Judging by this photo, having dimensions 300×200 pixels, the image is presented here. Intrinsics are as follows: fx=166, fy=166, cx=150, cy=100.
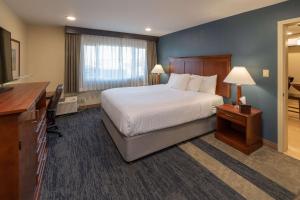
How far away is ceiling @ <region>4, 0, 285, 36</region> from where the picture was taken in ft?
8.99

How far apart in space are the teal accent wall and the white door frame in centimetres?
7

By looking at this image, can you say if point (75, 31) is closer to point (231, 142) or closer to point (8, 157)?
point (8, 157)

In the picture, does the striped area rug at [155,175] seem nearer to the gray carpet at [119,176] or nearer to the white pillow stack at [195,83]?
the gray carpet at [119,176]

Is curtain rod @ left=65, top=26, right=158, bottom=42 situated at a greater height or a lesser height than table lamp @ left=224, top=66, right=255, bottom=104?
greater

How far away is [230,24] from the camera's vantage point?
3379 mm

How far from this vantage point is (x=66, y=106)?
14.7 ft

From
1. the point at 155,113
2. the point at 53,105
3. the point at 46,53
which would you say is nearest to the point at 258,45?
the point at 155,113

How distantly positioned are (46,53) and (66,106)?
1536 mm

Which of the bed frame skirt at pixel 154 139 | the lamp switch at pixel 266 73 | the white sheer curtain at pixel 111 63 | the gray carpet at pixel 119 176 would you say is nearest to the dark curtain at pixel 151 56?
the white sheer curtain at pixel 111 63

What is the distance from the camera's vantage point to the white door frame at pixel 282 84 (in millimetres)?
2572

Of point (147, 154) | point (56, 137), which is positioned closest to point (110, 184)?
point (147, 154)

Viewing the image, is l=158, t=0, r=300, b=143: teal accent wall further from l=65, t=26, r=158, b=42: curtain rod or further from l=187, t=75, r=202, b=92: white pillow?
l=65, t=26, r=158, b=42: curtain rod

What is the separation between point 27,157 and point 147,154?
1.58m

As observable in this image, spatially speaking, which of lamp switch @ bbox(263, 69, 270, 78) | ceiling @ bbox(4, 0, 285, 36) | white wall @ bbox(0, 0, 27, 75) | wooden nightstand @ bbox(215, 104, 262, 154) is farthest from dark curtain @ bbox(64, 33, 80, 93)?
lamp switch @ bbox(263, 69, 270, 78)
